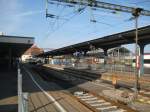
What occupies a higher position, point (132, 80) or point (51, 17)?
point (51, 17)

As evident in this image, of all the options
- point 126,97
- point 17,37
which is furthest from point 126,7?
point 126,97

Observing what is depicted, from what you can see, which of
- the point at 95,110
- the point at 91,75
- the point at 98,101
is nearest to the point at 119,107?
the point at 95,110

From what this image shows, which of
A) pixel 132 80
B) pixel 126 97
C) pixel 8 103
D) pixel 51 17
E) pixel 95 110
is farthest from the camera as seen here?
pixel 132 80

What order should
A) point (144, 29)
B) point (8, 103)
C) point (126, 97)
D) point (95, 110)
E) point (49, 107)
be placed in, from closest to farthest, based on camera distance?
point (95, 110), point (49, 107), point (8, 103), point (126, 97), point (144, 29)

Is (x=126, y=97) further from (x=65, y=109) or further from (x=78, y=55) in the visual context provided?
(x=78, y=55)

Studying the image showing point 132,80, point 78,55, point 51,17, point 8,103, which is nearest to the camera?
point 8,103

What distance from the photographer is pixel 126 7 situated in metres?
30.7

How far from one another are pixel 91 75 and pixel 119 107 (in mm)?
23008

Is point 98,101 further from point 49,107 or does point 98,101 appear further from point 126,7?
point 126,7

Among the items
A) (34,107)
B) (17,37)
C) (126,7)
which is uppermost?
(126,7)

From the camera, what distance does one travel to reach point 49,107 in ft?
46.2

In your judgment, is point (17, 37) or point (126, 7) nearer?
point (126, 7)

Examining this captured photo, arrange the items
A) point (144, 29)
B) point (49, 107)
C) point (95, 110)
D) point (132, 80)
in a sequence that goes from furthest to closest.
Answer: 1. point (144, 29)
2. point (132, 80)
3. point (49, 107)
4. point (95, 110)

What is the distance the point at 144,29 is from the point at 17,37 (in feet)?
51.3
